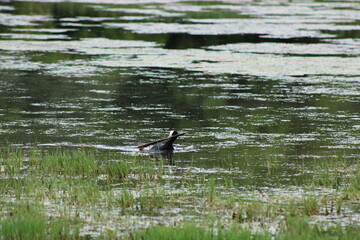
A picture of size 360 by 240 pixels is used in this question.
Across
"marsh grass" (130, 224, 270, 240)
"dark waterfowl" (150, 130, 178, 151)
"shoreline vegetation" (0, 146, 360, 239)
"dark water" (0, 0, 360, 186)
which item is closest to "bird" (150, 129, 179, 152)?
"dark waterfowl" (150, 130, 178, 151)

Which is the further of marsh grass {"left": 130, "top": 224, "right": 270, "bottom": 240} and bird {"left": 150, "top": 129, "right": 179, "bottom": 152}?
bird {"left": 150, "top": 129, "right": 179, "bottom": 152}

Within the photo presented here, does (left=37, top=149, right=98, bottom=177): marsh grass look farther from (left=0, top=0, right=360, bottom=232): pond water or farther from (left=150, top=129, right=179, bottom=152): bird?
(left=150, top=129, right=179, bottom=152): bird

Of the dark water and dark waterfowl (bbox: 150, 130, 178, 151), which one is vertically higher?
dark waterfowl (bbox: 150, 130, 178, 151)

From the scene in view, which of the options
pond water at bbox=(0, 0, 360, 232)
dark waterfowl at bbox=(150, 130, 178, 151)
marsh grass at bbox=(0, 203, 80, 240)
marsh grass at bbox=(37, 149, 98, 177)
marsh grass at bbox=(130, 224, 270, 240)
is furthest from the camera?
pond water at bbox=(0, 0, 360, 232)

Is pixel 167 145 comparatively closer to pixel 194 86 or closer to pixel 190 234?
pixel 190 234

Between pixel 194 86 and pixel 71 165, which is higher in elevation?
pixel 71 165

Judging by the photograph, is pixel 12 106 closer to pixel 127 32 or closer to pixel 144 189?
pixel 144 189

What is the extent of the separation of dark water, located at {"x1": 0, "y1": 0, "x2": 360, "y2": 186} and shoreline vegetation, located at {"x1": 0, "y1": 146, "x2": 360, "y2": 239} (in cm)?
87

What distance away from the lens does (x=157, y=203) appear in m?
9.42

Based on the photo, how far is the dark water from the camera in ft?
46.0

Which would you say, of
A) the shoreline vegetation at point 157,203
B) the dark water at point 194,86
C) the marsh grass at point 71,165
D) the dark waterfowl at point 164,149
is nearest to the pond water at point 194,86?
the dark water at point 194,86

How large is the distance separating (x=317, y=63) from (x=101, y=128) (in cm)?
1170

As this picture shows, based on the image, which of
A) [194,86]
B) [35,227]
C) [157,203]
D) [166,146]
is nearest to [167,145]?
[166,146]

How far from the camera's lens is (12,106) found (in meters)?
18.0
